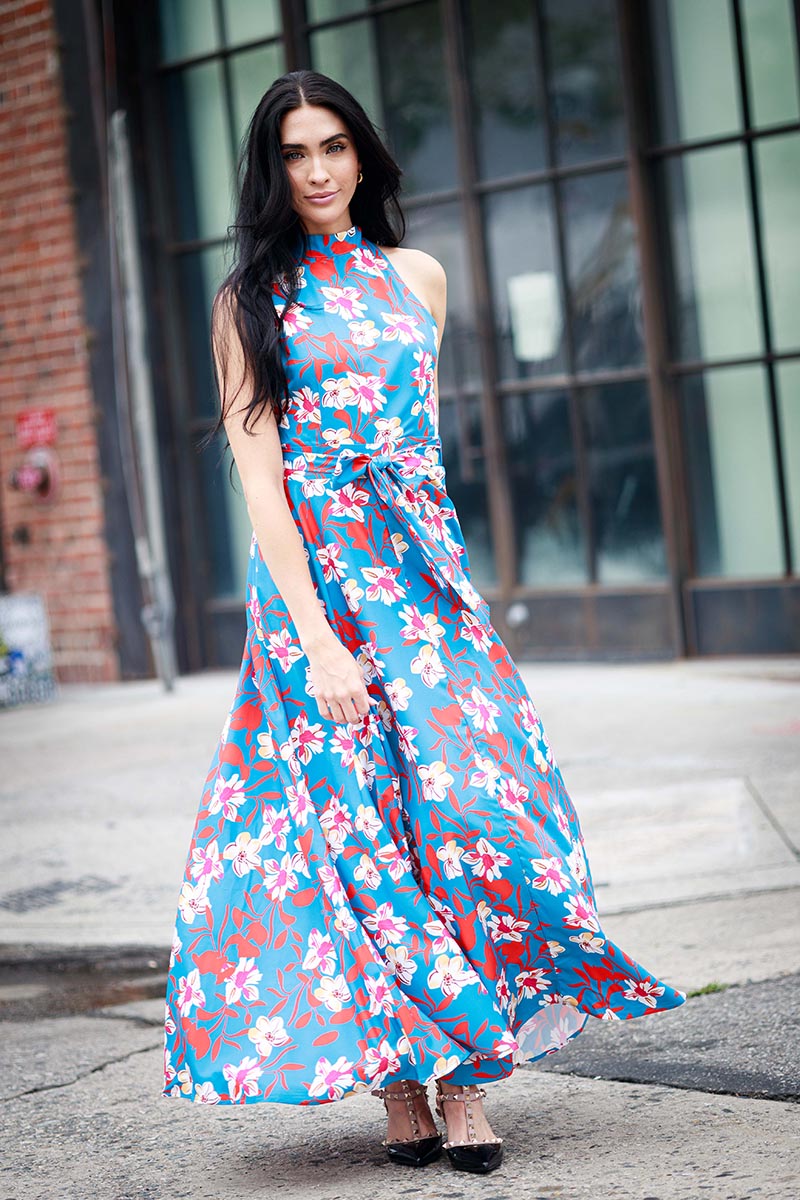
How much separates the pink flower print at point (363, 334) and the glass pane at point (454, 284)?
18.3 feet

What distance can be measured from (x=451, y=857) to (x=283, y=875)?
29 cm

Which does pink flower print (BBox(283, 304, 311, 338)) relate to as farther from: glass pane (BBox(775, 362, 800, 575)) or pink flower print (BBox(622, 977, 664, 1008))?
glass pane (BBox(775, 362, 800, 575))

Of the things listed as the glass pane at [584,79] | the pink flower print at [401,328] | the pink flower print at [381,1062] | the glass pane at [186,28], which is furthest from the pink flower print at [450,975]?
the glass pane at [186,28]

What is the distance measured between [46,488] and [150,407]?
0.83 meters

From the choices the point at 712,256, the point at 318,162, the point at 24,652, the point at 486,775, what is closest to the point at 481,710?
the point at 486,775

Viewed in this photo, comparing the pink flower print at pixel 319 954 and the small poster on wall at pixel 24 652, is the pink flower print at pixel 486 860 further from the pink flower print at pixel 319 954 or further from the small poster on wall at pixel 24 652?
the small poster on wall at pixel 24 652

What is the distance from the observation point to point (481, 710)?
9.21ft

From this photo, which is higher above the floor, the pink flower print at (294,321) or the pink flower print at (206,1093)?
the pink flower print at (294,321)

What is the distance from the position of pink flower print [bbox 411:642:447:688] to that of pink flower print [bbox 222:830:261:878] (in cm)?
40

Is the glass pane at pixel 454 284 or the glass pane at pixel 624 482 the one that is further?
the glass pane at pixel 454 284

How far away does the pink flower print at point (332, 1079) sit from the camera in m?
2.64

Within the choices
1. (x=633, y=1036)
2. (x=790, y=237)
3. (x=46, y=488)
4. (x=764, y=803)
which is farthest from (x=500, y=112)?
(x=633, y=1036)

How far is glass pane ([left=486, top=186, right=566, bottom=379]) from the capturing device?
8188 mm

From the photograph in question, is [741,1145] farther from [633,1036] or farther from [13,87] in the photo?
[13,87]
